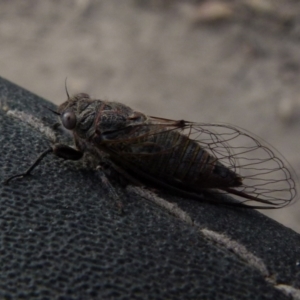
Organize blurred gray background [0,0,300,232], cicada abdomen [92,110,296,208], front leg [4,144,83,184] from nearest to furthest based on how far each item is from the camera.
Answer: front leg [4,144,83,184]
cicada abdomen [92,110,296,208]
blurred gray background [0,0,300,232]

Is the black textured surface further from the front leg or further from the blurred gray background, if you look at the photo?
the blurred gray background

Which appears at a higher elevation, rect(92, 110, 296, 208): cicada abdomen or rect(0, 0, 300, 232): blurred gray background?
rect(0, 0, 300, 232): blurred gray background

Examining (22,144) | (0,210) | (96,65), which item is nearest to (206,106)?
(96,65)

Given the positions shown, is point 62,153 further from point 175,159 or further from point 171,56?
point 171,56

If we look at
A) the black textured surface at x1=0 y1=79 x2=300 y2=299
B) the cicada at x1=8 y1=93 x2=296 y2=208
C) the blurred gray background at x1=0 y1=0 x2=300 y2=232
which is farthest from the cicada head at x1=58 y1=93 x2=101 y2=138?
the blurred gray background at x1=0 y1=0 x2=300 y2=232

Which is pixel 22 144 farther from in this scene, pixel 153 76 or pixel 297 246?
pixel 153 76

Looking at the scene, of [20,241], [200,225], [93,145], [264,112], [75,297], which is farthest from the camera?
[264,112]

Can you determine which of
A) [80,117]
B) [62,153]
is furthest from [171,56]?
[62,153]
